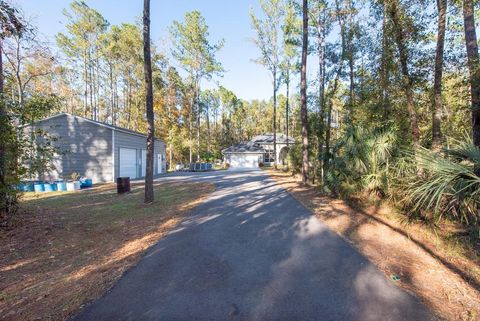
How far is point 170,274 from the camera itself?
Answer: 338 cm

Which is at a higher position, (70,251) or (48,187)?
(48,187)

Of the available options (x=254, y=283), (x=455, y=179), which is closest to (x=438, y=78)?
(x=455, y=179)

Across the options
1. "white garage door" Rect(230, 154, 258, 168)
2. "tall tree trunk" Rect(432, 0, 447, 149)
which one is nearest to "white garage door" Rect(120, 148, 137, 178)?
"white garage door" Rect(230, 154, 258, 168)

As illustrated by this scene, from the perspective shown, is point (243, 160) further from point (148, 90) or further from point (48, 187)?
point (148, 90)

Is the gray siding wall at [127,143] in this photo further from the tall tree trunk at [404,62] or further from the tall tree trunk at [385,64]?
the tall tree trunk at [404,62]

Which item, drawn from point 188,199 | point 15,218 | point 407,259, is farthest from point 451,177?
point 15,218

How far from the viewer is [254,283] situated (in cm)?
310

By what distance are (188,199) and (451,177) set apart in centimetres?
773

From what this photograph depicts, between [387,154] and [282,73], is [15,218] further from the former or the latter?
[282,73]

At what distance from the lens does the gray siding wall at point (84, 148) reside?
52.7ft

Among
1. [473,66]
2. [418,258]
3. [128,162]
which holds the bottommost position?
[418,258]

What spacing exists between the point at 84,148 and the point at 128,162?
2972 millimetres

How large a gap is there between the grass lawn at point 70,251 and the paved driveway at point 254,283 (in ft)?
1.25

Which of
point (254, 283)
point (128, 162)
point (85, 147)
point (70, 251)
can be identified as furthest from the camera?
point (128, 162)
